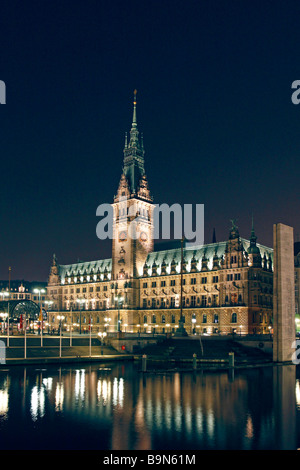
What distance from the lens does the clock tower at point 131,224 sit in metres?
148

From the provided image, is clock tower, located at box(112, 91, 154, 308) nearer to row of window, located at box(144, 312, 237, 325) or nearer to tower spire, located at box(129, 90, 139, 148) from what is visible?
tower spire, located at box(129, 90, 139, 148)

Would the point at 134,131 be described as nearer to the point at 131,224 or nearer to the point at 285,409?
the point at 131,224

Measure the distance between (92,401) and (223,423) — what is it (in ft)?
42.0

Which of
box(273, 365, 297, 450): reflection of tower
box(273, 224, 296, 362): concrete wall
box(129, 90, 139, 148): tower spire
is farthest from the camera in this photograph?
box(129, 90, 139, 148): tower spire

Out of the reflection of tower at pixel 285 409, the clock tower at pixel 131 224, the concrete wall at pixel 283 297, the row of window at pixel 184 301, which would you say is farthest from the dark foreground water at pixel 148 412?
the clock tower at pixel 131 224

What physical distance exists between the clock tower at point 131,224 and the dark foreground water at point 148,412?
92277 mm

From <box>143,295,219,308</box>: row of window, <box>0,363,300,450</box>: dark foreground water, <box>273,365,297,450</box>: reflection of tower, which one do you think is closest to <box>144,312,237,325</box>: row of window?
<box>143,295,219,308</box>: row of window

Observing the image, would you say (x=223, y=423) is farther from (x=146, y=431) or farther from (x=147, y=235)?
(x=147, y=235)

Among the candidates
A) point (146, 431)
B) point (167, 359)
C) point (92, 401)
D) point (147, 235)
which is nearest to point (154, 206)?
point (147, 235)

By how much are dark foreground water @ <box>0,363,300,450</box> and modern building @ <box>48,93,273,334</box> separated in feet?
189

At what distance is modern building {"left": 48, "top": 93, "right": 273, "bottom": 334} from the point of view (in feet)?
387

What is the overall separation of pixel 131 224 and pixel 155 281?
1975 cm

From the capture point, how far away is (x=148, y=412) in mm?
32906

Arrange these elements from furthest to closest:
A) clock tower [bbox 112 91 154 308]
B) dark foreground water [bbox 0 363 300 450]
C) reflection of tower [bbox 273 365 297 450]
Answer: clock tower [bbox 112 91 154 308] → reflection of tower [bbox 273 365 297 450] → dark foreground water [bbox 0 363 300 450]
